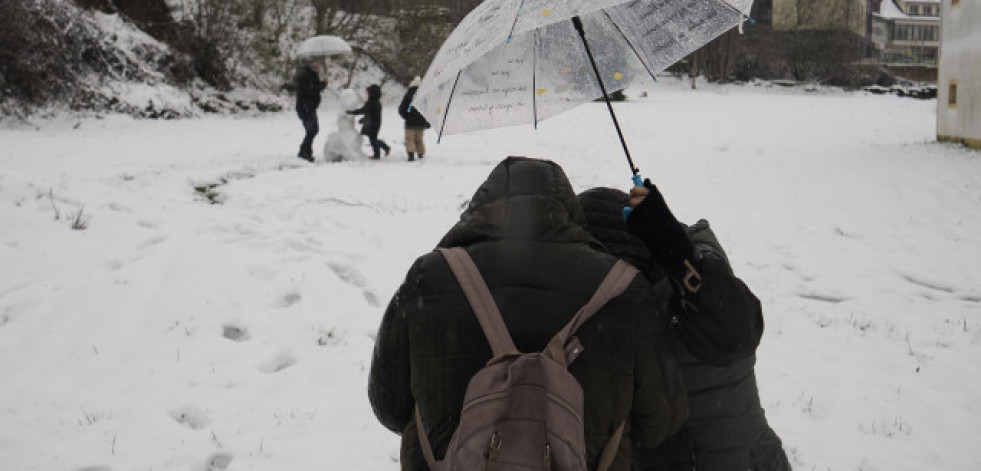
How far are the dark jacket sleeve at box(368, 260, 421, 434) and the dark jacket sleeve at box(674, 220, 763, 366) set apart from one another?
79 cm

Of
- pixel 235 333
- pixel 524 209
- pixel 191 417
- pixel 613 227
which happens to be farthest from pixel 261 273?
pixel 524 209

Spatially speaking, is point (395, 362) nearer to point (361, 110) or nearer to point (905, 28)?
point (361, 110)

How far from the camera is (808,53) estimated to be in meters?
48.0

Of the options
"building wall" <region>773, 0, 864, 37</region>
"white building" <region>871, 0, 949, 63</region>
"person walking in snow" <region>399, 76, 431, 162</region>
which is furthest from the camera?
"white building" <region>871, 0, 949, 63</region>

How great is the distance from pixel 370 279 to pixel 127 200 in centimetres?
335

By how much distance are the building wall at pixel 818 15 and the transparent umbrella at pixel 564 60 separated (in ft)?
175

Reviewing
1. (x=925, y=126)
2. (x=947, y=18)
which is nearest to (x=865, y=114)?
(x=925, y=126)

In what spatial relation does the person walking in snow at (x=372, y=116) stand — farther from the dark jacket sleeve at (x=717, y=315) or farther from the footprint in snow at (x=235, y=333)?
the dark jacket sleeve at (x=717, y=315)

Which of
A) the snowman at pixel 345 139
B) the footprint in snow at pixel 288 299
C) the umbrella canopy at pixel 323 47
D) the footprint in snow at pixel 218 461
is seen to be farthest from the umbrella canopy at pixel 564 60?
the umbrella canopy at pixel 323 47

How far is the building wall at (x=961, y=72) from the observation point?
14.7 metres

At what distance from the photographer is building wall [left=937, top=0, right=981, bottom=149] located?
14.7m

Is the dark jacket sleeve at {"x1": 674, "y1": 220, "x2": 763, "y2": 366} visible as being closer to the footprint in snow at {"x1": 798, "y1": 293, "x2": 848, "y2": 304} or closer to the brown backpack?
the brown backpack

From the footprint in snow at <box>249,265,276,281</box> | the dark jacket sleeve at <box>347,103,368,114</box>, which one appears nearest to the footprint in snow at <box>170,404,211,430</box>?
the footprint in snow at <box>249,265,276,281</box>

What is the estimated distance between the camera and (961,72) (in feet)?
50.9
